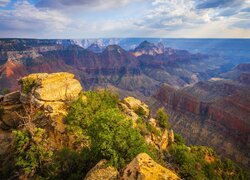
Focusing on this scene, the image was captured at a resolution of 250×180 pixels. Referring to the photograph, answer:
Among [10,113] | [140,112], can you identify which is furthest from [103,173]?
[140,112]

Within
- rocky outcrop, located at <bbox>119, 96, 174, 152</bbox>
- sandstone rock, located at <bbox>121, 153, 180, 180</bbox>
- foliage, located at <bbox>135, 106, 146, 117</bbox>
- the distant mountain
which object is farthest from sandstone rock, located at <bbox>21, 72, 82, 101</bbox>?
the distant mountain

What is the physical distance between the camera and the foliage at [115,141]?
22.3m

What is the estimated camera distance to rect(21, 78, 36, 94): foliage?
4622 centimetres

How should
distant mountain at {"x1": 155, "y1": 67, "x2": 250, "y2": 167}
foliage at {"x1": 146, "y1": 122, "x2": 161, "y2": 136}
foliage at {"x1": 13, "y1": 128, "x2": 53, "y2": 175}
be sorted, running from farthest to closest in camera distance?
distant mountain at {"x1": 155, "y1": 67, "x2": 250, "y2": 167}, foliage at {"x1": 146, "y1": 122, "x2": 161, "y2": 136}, foliage at {"x1": 13, "y1": 128, "x2": 53, "y2": 175}

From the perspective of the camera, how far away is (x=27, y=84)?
46719 millimetres

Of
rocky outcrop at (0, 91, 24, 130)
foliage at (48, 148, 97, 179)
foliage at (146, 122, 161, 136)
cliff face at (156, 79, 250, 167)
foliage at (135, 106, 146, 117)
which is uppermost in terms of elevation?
foliage at (48, 148, 97, 179)

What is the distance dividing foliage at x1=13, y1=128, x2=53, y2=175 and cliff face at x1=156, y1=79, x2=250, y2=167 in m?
83.2

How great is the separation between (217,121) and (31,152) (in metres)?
109

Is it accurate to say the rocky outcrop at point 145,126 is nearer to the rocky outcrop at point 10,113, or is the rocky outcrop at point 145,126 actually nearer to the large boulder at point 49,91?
the large boulder at point 49,91

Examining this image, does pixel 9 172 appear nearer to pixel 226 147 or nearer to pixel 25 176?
pixel 25 176

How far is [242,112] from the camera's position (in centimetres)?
11019

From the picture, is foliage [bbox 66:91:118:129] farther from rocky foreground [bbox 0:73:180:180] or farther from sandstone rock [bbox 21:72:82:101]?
sandstone rock [bbox 21:72:82:101]

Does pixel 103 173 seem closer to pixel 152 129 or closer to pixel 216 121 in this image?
pixel 152 129

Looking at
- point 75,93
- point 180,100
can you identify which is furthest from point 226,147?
point 75,93
